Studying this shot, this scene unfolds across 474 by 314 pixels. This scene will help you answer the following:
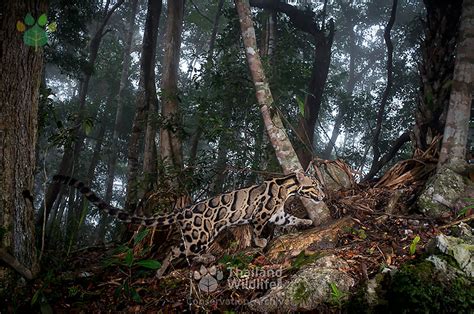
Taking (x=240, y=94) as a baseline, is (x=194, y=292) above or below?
below

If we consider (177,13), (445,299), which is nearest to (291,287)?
(445,299)

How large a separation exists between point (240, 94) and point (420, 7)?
68.8 feet

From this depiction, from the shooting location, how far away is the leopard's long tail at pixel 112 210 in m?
4.47

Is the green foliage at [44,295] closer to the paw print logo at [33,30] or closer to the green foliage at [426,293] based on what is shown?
the paw print logo at [33,30]

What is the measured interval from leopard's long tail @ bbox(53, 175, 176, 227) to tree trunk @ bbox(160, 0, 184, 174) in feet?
6.27

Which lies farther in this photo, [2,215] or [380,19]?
[380,19]

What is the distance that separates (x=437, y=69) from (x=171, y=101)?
195 inches

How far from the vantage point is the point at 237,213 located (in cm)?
523

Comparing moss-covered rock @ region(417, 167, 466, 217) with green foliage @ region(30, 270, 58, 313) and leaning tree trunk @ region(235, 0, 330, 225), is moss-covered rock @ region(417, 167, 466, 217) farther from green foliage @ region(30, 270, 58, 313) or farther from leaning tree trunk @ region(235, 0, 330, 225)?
green foliage @ region(30, 270, 58, 313)

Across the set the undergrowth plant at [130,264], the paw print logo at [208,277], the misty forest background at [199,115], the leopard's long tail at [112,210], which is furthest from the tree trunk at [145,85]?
the paw print logo at [208,277]

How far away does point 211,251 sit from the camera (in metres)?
5.25

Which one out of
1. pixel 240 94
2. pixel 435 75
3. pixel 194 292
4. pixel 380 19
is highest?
pixel 380 19

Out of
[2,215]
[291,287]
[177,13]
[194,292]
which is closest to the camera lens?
[291,287]

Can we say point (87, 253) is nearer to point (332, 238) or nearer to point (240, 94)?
point (332, 238)
